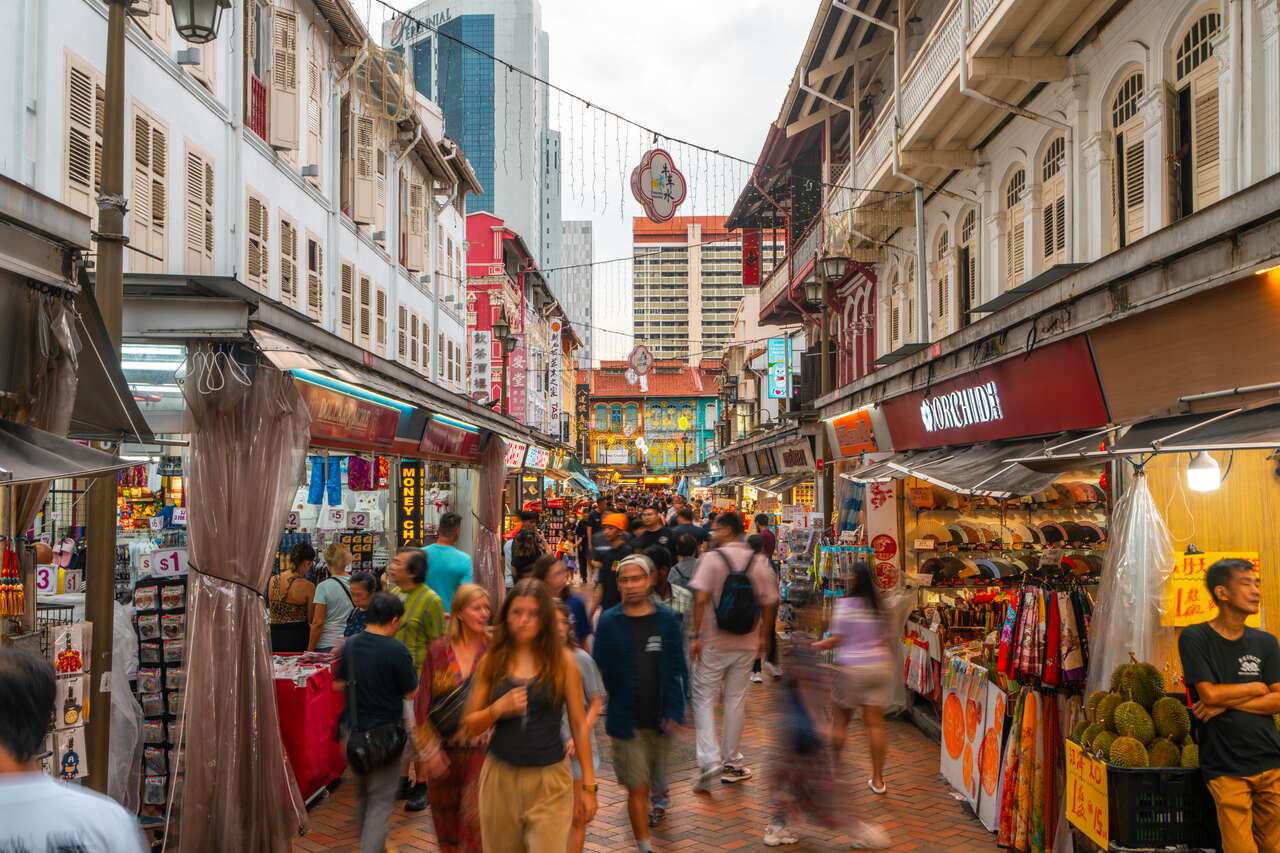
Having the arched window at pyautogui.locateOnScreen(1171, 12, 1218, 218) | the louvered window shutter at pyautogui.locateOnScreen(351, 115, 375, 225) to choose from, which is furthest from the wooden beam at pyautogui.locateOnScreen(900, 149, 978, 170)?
the louvered window shutter at pyautogui.locateOnScreen(351, 115, 375, 225)

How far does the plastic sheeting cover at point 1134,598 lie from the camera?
19.8 ft

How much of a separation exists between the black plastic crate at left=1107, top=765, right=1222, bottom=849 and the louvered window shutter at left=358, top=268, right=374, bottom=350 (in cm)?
1600

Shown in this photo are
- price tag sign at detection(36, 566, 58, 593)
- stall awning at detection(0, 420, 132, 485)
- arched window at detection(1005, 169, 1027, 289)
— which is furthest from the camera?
arched window at detection(1005, 169, 1027, 289)

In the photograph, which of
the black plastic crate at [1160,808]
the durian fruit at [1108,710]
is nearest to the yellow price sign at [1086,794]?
the black plastic crate at [1160,808]

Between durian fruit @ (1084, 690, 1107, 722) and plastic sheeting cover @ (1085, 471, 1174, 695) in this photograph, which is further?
plastic sheeting cover @ (1085, 471, 1174, 695)

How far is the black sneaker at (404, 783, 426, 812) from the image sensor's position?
25.6ft

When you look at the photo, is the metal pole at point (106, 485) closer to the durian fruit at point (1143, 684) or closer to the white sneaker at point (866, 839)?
the white sneaker at point (866, 839)

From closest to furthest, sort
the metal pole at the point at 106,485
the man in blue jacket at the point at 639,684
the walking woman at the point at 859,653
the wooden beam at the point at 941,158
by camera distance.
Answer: the metal pole at the point at 106,485 < the man in blue jacket at the point at 639,684 < the walking woman at the point at 859,653 < the wooden beam at the point at 941,158

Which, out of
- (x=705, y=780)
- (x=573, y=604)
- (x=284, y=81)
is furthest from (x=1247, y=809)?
(x=284, y=81)

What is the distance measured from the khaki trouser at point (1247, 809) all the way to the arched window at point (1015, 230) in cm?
838

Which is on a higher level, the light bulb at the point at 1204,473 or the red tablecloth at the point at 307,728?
the light bulb at the point at 1204,473

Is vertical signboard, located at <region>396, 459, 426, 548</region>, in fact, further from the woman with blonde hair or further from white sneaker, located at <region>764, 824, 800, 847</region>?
white sneaker, located at <region>764, 824, 800, 847</region>

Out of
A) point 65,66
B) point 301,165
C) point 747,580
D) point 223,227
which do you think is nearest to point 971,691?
point 747,580

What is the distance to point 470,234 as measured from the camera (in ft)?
144
